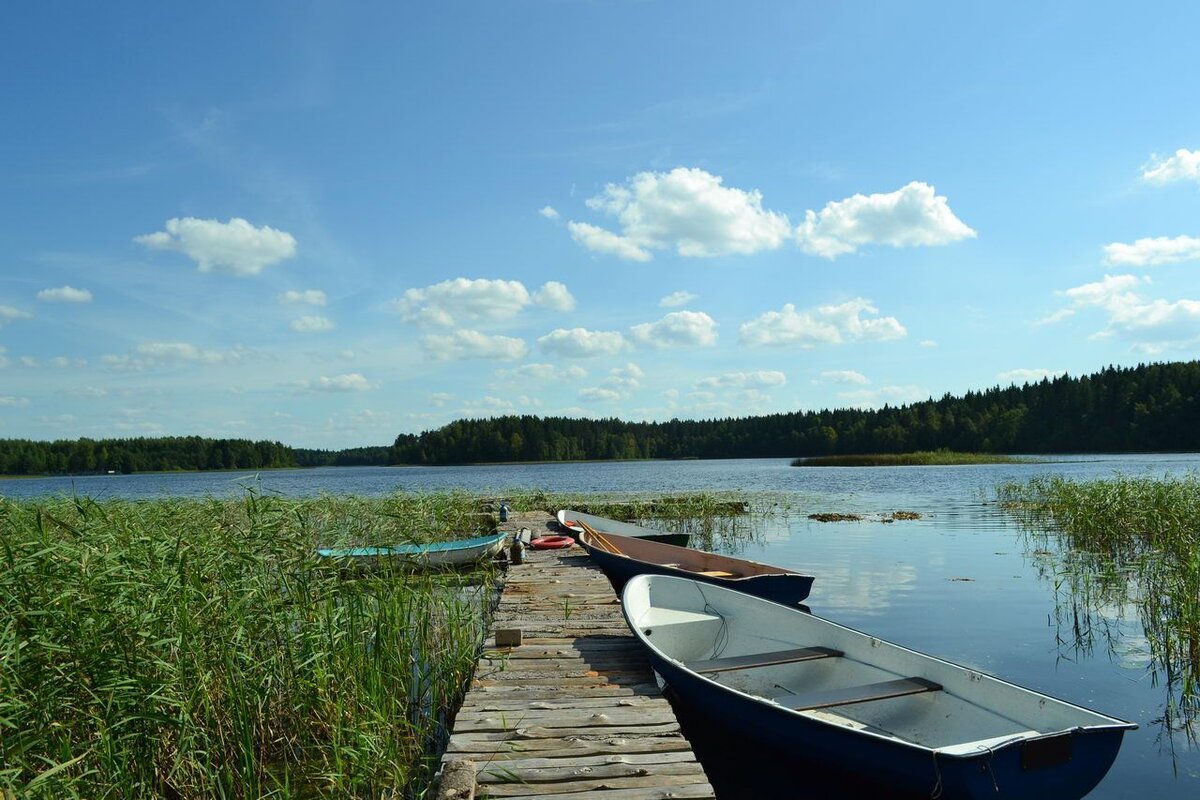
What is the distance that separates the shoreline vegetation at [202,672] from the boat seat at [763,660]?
7.49 feet

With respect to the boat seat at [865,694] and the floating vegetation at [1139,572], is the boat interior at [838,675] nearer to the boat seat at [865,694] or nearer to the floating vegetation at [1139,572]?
the boat seat at [865,694]

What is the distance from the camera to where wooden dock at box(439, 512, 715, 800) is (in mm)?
4242

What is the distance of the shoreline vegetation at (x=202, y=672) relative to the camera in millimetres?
4320

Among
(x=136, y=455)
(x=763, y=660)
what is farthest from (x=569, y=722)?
(x=136, y=455)

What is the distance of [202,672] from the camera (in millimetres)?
4598

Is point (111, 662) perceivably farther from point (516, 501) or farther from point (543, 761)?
point (516, 501)

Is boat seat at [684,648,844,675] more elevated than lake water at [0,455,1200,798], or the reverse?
boat seat at [684,648,844,675]

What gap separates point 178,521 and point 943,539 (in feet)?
54.3

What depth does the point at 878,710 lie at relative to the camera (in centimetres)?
577

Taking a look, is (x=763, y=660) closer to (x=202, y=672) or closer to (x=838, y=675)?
(x=838, y=675)

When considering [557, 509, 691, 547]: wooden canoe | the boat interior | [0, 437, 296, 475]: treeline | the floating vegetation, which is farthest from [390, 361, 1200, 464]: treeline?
the boat interior

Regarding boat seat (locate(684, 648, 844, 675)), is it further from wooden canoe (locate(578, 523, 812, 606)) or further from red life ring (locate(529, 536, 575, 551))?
red life ring (locate(529, 536, 575, 551))

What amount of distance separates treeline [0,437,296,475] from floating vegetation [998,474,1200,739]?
91.5 meters

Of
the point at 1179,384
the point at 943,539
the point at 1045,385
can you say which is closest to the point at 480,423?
the point at 1045,385
